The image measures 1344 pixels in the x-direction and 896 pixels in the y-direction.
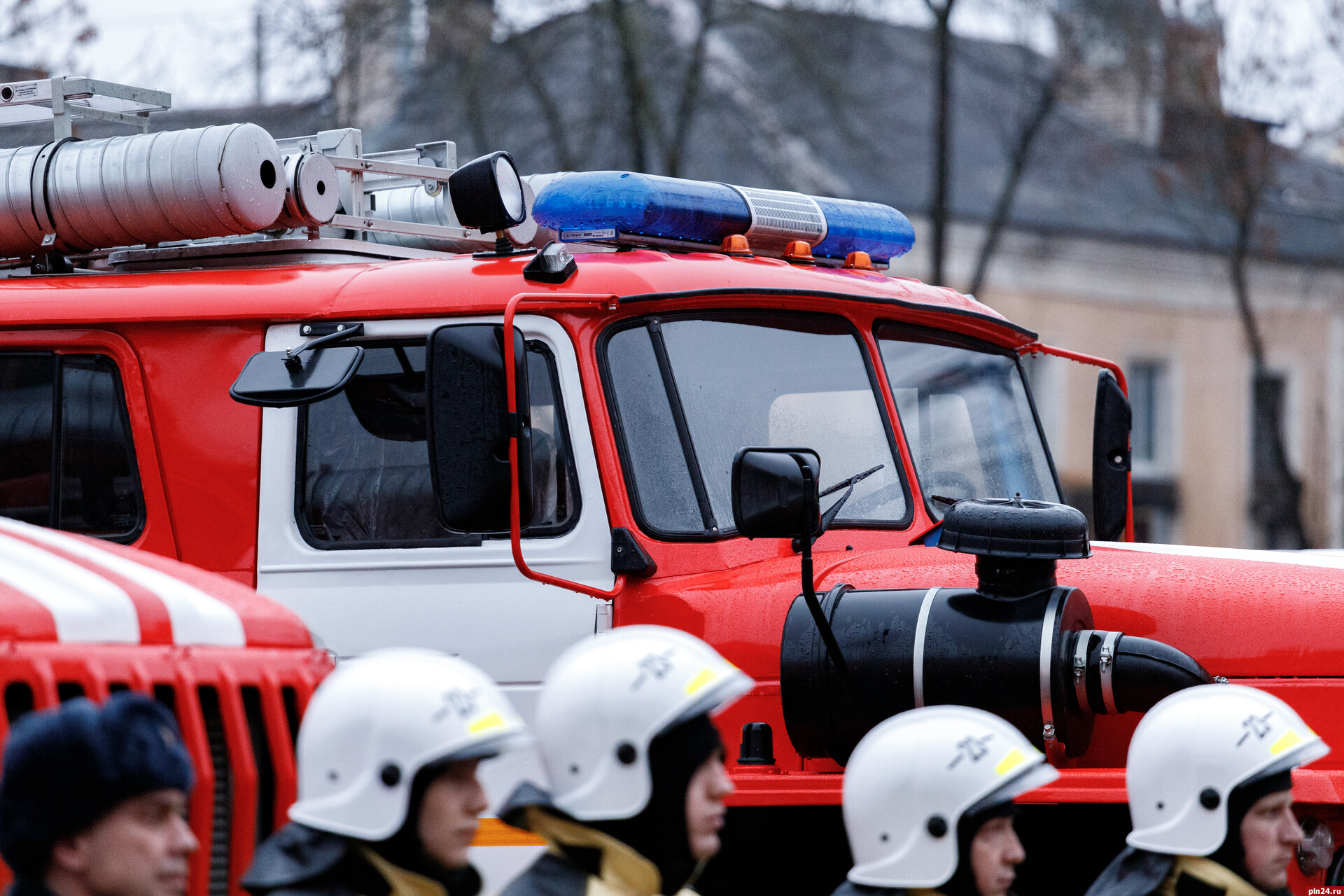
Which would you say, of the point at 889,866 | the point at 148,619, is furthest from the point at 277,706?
the point at 889,866

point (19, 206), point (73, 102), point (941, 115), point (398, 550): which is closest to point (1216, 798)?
point (398, 550)

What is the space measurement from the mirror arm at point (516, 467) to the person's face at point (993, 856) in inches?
66.7

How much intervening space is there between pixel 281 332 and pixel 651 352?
3.50ft

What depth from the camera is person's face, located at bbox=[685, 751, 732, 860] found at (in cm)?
354

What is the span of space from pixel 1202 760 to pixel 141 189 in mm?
3586

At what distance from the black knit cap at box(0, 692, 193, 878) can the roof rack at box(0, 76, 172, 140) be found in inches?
147

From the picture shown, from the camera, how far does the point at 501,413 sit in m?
4.95

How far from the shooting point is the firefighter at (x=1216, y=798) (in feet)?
12.5

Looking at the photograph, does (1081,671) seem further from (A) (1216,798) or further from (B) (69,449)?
(B) (69,449)

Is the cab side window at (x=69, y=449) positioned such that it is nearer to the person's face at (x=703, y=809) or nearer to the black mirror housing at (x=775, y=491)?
the black mirror housing at (x=775, y=491)

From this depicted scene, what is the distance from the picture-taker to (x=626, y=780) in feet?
11.5

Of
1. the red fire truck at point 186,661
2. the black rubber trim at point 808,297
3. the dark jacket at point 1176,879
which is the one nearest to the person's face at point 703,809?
the dark jacket at point 1176,879

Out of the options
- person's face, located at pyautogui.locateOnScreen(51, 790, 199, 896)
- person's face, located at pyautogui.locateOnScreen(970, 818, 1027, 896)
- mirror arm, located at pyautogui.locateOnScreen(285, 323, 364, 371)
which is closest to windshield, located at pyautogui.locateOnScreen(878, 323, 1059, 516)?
mirror arm, located at pyautogui.locateOnScreen(285, 323, 364, 371)

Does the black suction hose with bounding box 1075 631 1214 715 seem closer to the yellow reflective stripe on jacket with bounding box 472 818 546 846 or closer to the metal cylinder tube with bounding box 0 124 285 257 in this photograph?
the yellow reflective stripe on jacket with bounding box 472 818 546 846
